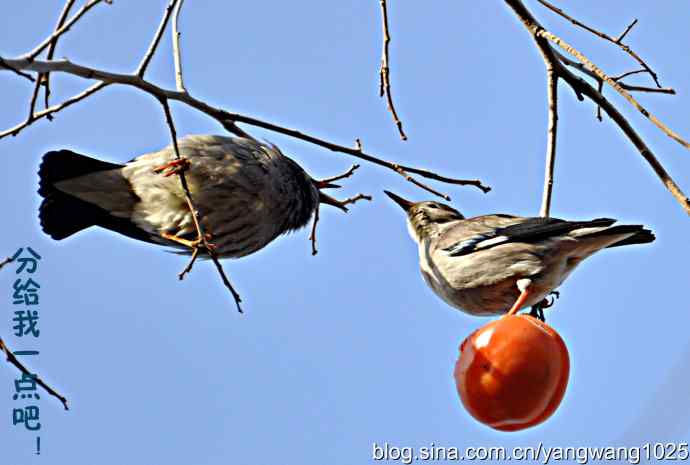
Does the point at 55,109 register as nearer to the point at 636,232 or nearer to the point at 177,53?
the point at 177,53

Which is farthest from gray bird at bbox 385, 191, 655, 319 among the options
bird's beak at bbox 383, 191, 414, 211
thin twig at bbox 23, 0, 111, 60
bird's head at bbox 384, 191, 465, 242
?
thin twig at bbox 23, 0, 111, 60

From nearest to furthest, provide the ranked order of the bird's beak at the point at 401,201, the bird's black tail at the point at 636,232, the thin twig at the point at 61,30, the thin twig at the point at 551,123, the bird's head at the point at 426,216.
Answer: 1. the thin twig at the point at 61,30
2. the thin twig at the point at 551,123
3. the bird's black tail at the point at 636,232
4. the bird's head at the point at 426,216
5. the bird's beak at the point at 401,201

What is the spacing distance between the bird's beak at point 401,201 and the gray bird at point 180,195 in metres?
1.65

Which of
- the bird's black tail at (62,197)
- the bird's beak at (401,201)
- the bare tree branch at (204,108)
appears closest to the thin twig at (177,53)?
the bare tree branch at (204,108)

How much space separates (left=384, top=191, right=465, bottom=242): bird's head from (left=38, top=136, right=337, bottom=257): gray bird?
4.62ft

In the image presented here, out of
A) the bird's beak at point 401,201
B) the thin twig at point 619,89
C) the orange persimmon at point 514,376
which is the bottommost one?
the orange persimmon at point 514,376

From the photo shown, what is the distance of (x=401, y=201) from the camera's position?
6.04 m

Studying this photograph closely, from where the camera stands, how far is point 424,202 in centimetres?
585

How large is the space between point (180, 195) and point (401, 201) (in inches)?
87.2

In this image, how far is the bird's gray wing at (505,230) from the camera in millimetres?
4809

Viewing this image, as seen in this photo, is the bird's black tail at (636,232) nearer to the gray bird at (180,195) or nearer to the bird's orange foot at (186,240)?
the gray bird at (180,195)

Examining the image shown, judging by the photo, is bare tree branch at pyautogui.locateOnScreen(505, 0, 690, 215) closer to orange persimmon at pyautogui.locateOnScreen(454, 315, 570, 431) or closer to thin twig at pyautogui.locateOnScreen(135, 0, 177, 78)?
orange persimmon at pyautogui.locateOnScreen(454, 315, 570, 431)

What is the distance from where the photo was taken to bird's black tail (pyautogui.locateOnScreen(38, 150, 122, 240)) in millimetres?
4160

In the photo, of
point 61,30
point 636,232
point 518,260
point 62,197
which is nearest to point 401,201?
point 518,260
